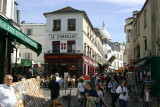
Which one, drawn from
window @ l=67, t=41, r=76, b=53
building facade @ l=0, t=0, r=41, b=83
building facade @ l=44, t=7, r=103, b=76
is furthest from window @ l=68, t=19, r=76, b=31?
building facade @ l=0, t=0, r=41, b=83

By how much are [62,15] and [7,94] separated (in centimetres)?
2684

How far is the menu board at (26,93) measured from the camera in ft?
23.1

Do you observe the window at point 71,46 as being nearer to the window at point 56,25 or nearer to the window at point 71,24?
the window at point 71,24

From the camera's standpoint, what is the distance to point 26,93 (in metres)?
7.96

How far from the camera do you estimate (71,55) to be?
29969 millimetres

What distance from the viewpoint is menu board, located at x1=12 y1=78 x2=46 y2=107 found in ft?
23.1

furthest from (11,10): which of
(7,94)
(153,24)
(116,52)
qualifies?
(116,52)

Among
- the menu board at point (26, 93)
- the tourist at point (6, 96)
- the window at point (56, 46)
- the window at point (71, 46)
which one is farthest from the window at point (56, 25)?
the tourist at point (6, 96)

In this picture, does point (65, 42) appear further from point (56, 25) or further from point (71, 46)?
point (56, 25)

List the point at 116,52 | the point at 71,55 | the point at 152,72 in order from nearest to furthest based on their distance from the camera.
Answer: the point at 152,72 → the point at 71,55 → the point at 116,52

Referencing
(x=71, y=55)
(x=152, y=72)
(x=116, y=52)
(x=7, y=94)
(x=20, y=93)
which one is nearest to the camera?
(x=7, y=94)

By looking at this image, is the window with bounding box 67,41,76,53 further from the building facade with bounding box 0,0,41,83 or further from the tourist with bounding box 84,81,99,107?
the tourist with bounding box 84,81,99,107

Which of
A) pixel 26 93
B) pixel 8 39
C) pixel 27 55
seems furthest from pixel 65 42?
pixel 26 93

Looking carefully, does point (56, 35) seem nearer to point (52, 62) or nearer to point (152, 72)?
point (52, 62)
